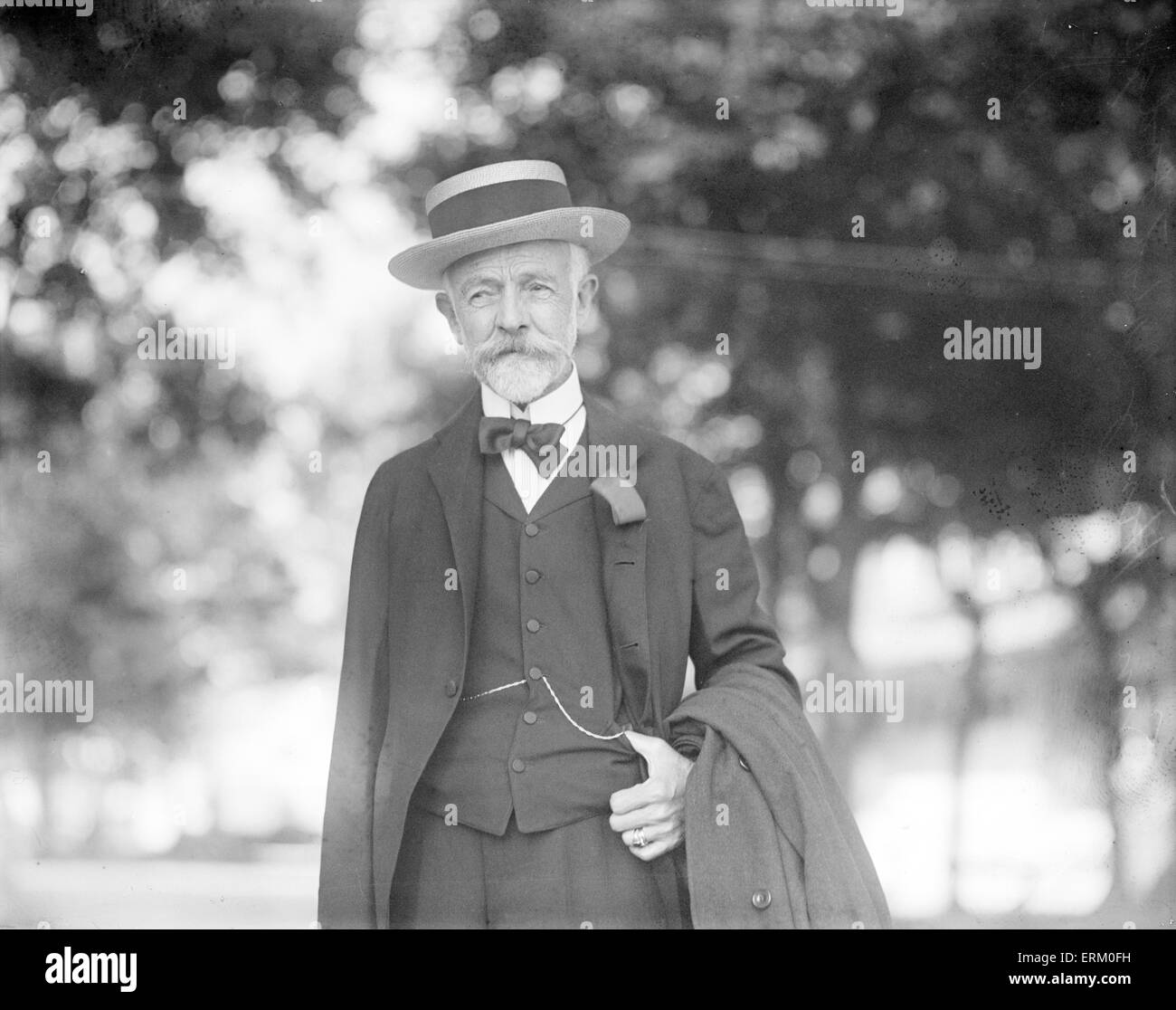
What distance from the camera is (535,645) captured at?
14.1 ft

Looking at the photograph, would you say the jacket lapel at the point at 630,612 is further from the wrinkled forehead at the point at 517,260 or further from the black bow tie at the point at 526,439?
the wrinkled forehead at the point at 517,260

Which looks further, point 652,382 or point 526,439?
point 652,382

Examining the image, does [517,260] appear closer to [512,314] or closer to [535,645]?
[512,314]

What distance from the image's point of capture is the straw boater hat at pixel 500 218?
14.5 ft

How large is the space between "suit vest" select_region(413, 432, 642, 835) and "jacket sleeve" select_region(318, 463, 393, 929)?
0.23 meters

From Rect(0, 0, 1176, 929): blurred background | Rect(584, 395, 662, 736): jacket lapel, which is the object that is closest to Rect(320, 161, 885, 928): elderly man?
Rect(584, 395, 662, 736): jacket lapel

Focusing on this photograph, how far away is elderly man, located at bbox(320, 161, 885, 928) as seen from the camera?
168 inches

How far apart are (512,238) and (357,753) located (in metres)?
1.69

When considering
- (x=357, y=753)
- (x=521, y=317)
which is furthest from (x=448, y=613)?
(x=521, y=317)

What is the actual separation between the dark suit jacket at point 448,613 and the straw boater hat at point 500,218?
1.57 ft

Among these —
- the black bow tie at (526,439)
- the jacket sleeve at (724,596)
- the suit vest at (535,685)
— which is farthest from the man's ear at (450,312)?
the jacket sleeve at (724,596)
